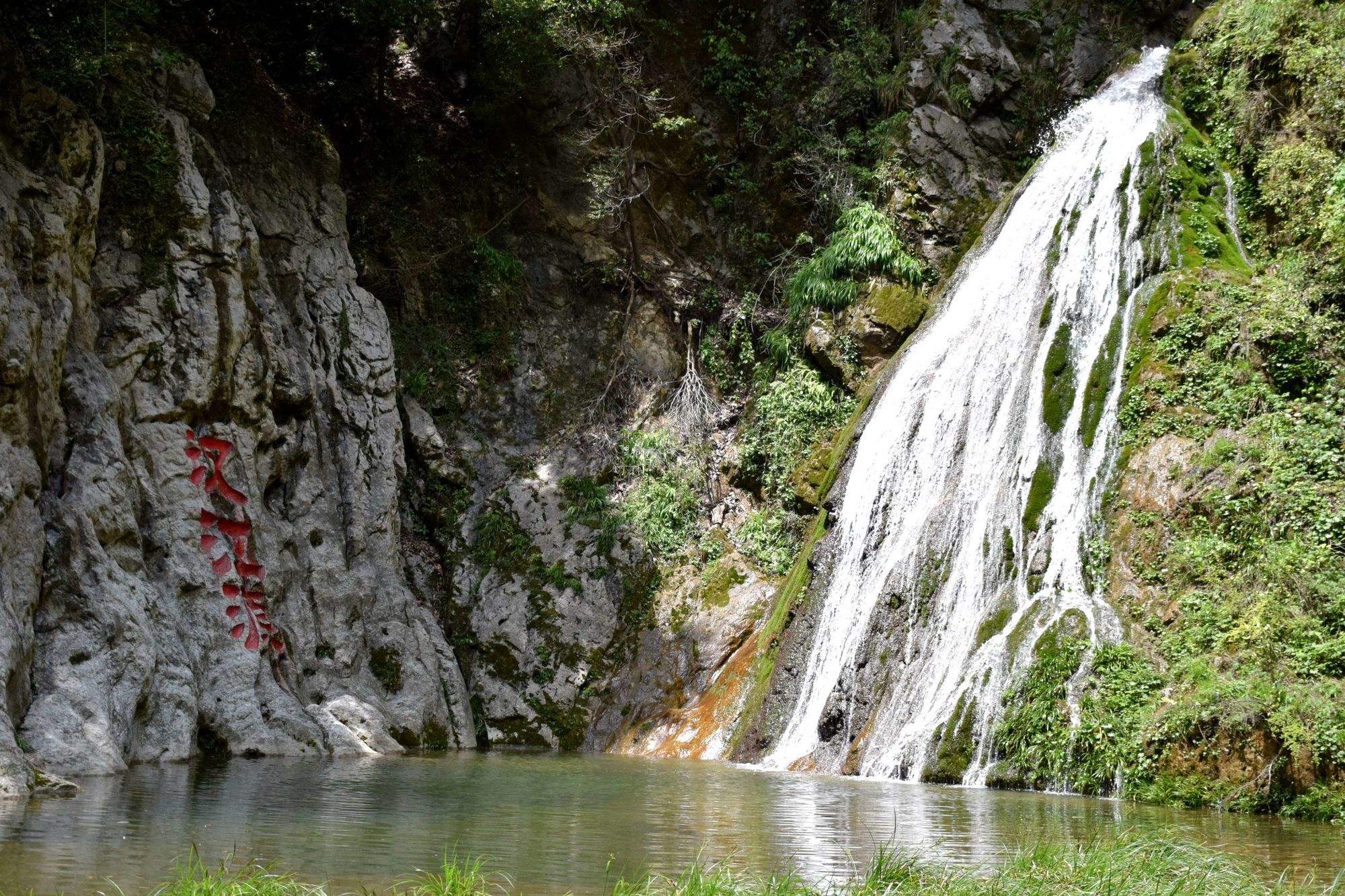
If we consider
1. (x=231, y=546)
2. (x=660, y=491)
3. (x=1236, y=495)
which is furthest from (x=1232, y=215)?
(x=231, y=546)

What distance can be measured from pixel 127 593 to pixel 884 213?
1307cm

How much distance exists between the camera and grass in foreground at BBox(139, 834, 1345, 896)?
12.8 feet

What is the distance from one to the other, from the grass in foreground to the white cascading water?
5.38 meters

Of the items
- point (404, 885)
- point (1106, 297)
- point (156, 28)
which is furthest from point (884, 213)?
point (404, 885)

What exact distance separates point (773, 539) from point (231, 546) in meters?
8.06

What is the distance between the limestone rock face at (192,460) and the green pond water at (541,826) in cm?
129

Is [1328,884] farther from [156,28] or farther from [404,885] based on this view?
[156,28]

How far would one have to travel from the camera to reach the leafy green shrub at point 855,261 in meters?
18.3

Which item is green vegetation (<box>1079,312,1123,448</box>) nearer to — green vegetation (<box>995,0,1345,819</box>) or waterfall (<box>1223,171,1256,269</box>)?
green vegetation (<box>995,0,1345,819</box>)

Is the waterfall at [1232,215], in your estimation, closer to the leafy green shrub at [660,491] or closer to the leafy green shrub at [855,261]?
the leafy green shrub at [855,261]

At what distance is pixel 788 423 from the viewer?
18328 millimetres

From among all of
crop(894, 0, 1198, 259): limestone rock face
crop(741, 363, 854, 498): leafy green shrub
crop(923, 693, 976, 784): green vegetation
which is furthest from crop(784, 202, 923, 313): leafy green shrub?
crop(923, 693, 976, 784): green vegetation

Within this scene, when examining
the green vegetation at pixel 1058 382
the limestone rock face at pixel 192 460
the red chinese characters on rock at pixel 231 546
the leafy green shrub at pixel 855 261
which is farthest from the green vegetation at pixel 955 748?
the leafy green shrub at pixel 855 261

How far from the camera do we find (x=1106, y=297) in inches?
517
